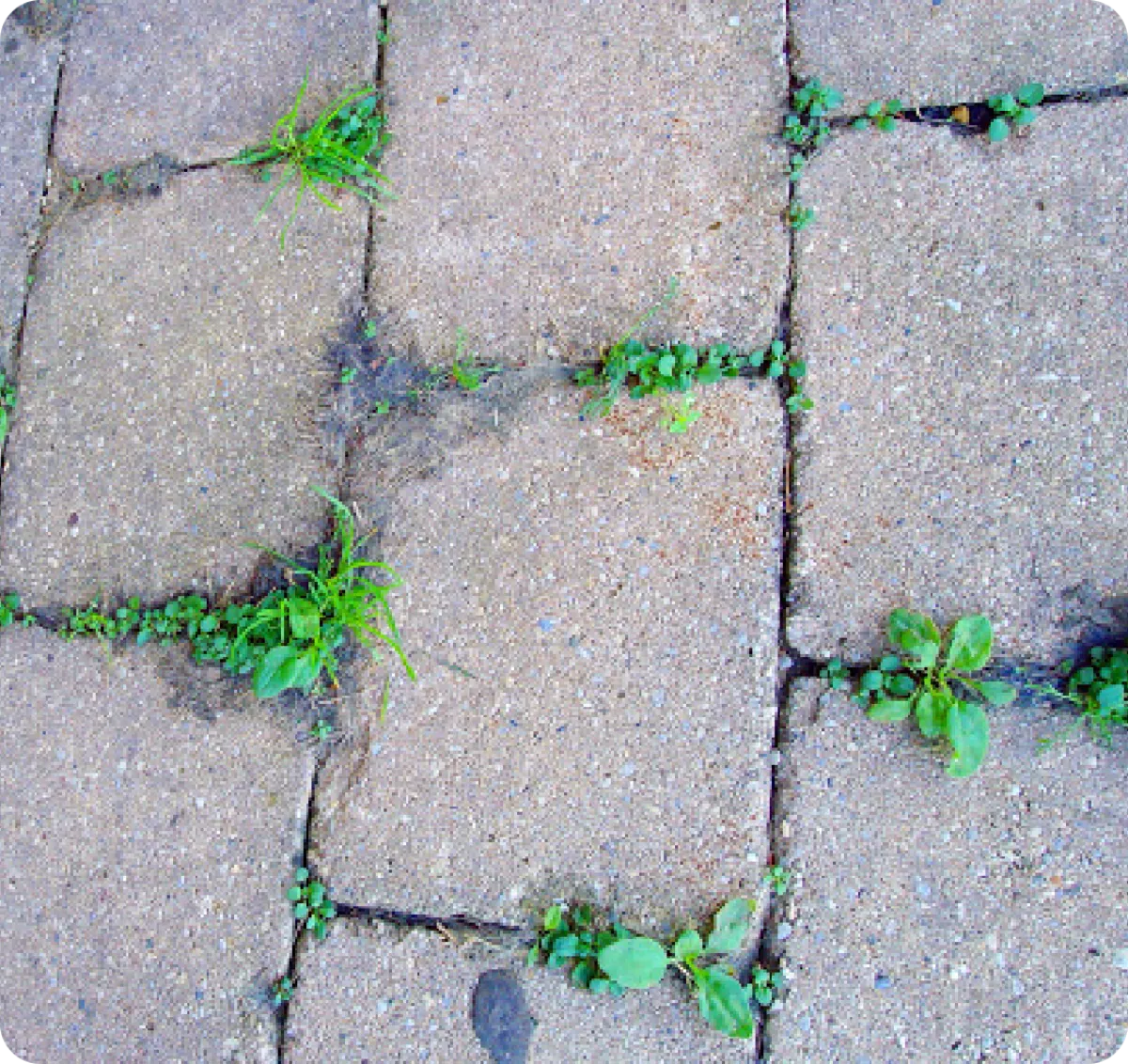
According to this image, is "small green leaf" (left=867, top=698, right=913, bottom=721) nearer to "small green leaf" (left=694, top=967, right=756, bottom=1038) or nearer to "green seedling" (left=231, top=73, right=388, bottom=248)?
"small green leaf" (left=694, top=967, right=756, bottom=1038)

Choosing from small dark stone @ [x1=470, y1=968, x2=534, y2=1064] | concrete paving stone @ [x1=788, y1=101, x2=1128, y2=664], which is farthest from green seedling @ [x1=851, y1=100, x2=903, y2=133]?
small dark stone @ [x1=470, y1=968, x2=534, y2=1064]

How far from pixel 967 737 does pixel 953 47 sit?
144 cm

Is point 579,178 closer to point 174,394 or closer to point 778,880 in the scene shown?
point 174,394

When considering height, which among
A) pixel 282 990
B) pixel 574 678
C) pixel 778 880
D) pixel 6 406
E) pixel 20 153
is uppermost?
pixel 20 153

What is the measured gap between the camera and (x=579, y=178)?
6.77 feet

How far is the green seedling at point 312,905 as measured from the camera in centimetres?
193

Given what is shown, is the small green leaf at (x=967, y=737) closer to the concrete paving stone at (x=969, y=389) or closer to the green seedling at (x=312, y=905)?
the concrete paving stone at (x=969, y=389)

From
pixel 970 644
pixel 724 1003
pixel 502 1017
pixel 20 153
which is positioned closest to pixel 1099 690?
pixel 970 644

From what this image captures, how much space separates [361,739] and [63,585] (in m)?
0.82

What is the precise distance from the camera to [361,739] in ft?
6.50

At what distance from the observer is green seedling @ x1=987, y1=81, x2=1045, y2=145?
190 cm

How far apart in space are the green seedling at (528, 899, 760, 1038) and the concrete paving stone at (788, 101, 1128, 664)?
60 centimetres

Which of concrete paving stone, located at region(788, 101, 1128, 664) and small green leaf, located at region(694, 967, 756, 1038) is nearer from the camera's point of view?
small green leaf, located at region(694, 967, 756, 1038)

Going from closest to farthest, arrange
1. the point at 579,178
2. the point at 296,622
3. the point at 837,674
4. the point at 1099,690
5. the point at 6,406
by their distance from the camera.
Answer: the point at 1099,690
the point at 837,674
the point at 296,622
the point at 579,178
the point at 6,406
